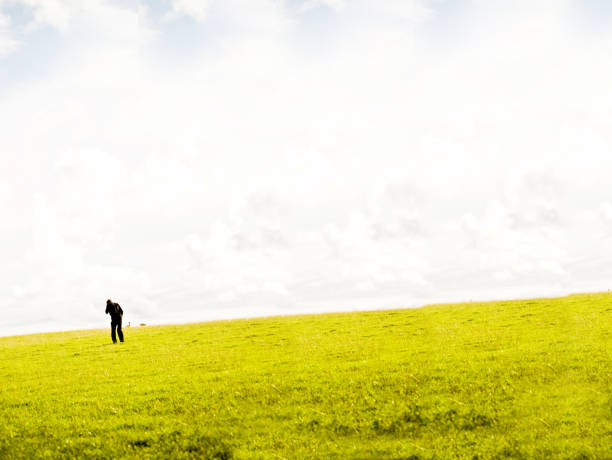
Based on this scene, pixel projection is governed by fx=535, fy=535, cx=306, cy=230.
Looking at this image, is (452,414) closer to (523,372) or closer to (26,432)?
(523,372)

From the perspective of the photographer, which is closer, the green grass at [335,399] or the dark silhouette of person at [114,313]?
the green grass at [335,399]

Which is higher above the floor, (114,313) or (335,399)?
(114,313)

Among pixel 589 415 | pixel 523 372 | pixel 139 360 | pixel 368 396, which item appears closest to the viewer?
pixel 589 415

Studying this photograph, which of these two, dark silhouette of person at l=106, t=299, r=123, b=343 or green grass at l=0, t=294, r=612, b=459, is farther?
dark silhouette of person at l=106, t=299, r=123, b=343

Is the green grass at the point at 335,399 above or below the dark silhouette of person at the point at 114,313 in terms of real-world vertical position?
below

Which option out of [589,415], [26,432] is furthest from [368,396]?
[26,432]

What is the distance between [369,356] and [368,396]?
9.09 metres

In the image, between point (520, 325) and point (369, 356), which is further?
point (520, 325)

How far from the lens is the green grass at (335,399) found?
18516 millimetres

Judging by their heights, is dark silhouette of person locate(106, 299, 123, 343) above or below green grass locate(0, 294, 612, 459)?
above

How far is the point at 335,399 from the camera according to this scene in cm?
2288

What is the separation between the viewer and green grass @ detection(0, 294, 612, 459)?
729 inches

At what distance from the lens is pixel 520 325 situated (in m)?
40.6

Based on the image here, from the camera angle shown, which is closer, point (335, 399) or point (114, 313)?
point (335, 399)
